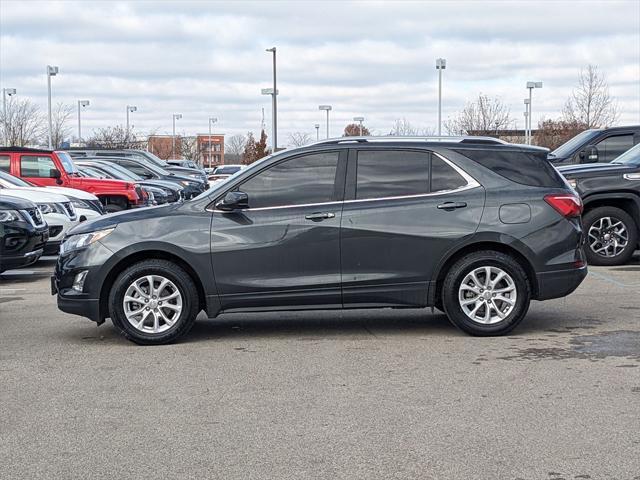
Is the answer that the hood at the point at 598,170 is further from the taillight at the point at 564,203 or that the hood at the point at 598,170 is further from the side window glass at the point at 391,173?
the side window glass at the point at 391,173

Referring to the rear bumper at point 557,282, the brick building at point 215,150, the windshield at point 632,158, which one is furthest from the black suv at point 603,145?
the brick building at point 215,150

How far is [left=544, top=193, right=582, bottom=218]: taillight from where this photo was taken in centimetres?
858

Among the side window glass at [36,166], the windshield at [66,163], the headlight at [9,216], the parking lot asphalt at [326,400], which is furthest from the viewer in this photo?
the windshield at [66,163]

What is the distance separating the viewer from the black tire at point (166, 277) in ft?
27.3

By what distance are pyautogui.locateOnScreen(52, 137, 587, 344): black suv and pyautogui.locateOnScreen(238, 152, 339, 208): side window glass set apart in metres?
0.01

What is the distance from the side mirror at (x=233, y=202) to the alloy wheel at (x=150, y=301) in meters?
0.79

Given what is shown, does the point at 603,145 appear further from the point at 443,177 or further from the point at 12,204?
Answer: the point at 12,204

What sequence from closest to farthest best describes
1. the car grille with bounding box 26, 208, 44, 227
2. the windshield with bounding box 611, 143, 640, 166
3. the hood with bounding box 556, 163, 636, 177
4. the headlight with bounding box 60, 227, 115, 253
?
1. the headlight with bounding box 60, 227, 115, 253
2. the car grille with bounding box 26, 208, 44, 227
3. the hood with bounding box 556, 163, 636, 177
4. the windshield with bounding box 611, 143, 640, 166

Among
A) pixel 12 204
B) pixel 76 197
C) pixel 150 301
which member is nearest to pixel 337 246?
pixel 150 301

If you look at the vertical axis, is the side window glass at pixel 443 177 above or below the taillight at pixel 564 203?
above

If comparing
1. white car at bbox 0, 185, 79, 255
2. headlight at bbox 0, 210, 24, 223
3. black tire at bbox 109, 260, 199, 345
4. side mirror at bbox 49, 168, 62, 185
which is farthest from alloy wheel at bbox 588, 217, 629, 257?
side mirror at bbox 49, 168, 62, 185

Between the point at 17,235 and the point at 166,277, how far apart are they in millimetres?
5211

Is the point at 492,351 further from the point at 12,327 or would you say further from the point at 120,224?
the point at 12,327

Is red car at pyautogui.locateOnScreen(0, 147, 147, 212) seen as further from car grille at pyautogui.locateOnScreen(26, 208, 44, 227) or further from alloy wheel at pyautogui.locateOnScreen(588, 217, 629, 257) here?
alloy wheel at pyautogui.locateOnScreen(588, 217, 629, 257)
